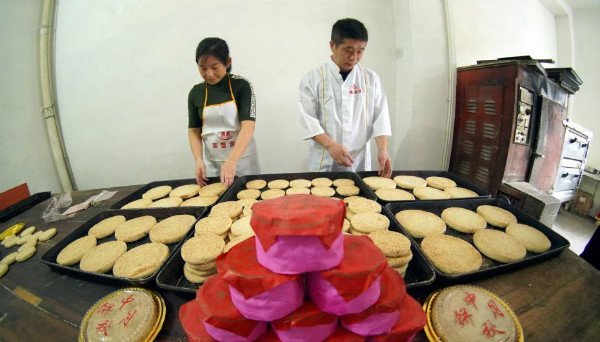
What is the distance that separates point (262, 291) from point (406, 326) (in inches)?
19.0

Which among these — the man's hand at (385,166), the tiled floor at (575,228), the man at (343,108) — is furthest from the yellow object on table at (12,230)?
the tiled floor at (575,228)

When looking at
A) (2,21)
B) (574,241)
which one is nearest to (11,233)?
(2,21)

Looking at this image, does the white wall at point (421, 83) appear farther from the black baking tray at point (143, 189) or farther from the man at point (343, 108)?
the black baking tray at point (143, 189)

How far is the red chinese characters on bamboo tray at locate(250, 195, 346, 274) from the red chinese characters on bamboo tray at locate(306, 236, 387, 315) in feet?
0.11

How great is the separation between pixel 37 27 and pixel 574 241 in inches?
381

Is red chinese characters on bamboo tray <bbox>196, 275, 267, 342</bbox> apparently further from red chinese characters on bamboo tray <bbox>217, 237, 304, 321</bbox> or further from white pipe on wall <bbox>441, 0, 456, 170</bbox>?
white pipe on wall <bbox>441, 0, 456, 170</bbox>

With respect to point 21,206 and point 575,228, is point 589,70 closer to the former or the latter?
point 575,228

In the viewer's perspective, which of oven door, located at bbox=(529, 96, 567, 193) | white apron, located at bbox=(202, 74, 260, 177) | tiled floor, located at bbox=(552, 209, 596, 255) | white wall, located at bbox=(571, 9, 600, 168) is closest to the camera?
white apron, located at bbox=(202, 74, 260, 177)

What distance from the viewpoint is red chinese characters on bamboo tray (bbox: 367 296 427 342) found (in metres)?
0.64

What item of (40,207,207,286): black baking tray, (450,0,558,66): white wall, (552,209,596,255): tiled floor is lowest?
(552,209,596,255): tiled floor

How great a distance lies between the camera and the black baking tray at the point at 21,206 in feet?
6.05

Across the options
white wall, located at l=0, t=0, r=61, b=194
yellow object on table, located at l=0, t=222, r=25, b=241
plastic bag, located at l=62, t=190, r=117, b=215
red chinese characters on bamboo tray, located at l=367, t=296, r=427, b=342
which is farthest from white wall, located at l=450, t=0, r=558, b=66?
white wall, located at l=0, t=0, r=61, b=194

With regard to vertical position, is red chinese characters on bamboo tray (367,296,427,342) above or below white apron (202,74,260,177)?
below

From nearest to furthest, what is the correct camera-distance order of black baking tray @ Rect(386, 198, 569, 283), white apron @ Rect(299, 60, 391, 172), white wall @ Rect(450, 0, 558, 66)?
black baking tray @ Rect(386, 198, 569, 283), white apron @ Rect(299, 60, 391, 172), white wall @ Rect(450, 0, 558, 66)
